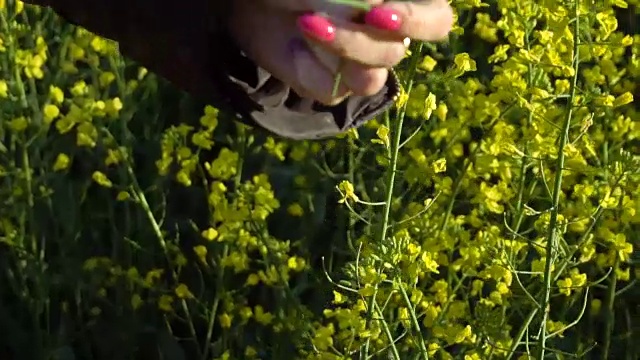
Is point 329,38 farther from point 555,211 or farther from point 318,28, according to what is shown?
point 555,211

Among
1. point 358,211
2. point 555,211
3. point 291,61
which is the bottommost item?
point 358,211

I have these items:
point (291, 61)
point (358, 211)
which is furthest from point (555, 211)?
point (291, 61)

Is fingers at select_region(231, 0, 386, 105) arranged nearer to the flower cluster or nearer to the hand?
the hand

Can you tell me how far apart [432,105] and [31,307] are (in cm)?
119

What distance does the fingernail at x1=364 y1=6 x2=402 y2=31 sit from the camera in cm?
57

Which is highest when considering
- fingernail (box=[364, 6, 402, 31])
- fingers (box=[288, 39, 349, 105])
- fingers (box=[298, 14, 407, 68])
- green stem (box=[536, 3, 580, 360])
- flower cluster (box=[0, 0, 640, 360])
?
fingernail (box=[364, 6, 402, 31])

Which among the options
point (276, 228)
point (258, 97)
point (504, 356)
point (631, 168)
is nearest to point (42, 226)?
point (276, 228)

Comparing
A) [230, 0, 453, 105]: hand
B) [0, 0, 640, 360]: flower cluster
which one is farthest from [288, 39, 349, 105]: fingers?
[0, 0, 640, 360]: flower cluster

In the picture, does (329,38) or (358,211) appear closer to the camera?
(329,38)

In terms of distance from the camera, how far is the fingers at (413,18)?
1.89 feet

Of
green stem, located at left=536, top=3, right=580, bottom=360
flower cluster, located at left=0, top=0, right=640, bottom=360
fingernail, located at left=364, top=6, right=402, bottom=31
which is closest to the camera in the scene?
fingernail, located at left=364, top=6, right=402, bottom=31

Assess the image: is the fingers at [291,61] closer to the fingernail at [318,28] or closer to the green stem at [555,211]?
the fingernail at [318,28]

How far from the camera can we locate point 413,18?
59 centimetres

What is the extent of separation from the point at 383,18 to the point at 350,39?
21 mm
